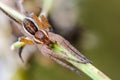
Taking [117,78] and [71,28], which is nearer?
[117,78]

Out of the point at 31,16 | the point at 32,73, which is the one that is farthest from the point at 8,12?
the point at 32,73

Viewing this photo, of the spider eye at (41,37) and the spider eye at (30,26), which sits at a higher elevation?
the spider eye at (30,26)

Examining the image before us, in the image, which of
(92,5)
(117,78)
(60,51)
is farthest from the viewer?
(92,5)

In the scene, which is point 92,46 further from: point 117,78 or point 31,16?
point 31,16

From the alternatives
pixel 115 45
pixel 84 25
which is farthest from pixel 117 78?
pixel 84 25

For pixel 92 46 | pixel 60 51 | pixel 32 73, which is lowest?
pixel 60 51

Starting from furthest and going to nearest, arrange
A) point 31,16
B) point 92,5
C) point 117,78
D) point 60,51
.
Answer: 1. point 92,5
2. point 117,78
3. point 31,16
4. point 60,51

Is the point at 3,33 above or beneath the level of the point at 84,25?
beneath
